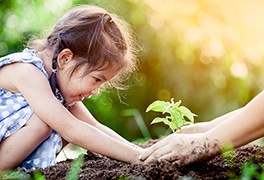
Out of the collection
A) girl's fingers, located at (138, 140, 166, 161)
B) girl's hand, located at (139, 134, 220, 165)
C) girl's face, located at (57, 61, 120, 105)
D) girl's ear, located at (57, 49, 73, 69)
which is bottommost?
girl's fingers, located at (138, 140, 166, 161)

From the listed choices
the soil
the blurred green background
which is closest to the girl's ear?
the soil

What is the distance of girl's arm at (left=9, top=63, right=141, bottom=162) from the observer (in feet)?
8.57

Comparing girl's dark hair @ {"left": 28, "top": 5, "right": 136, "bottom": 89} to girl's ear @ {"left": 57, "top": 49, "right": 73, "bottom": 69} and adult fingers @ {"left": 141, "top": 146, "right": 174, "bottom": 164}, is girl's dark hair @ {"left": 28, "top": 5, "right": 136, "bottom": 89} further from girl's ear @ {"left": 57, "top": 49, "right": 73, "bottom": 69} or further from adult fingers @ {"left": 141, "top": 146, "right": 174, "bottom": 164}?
adult fingers @ {"left": 141, "top": 146, "right": 174, "bottom": 164}

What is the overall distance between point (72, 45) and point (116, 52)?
0.72 feet

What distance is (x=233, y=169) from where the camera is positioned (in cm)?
224

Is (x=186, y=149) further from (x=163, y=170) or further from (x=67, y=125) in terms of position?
(x=67, y=125)

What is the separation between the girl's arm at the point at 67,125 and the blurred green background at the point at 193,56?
196cm

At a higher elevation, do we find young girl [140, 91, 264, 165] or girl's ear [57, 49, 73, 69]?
girl's ear [57, 49, 73, 69]

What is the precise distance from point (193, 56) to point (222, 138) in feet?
9.00

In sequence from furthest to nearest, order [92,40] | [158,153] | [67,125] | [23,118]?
[92,40] < [23,118] < [67,125] < [158,153]

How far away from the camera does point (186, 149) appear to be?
2.24 m

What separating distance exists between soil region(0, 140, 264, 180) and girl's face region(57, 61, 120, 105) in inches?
16.1

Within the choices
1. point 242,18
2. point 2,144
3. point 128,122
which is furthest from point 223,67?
point 2,144

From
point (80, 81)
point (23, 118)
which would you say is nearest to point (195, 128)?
point (80, 81)
